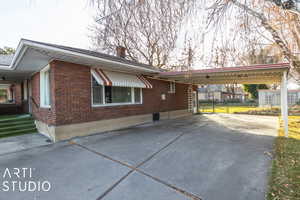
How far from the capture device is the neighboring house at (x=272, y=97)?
19.1 m

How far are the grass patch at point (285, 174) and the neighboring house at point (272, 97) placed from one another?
1781cm

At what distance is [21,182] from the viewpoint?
3070 mm

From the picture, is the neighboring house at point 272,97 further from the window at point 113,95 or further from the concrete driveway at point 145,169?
the window at point 113,95

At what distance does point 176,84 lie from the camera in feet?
44.1

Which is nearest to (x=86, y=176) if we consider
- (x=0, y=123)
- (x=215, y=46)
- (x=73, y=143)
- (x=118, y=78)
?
(x=73, y=143)

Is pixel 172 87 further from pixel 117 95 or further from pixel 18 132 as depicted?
pixel 18 132

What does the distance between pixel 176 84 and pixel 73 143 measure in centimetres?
1003

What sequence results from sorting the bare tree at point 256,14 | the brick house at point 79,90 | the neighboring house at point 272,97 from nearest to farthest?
the bare tree at point 256,14, the brick house at point 79,90, the neighboring house at point 272,97

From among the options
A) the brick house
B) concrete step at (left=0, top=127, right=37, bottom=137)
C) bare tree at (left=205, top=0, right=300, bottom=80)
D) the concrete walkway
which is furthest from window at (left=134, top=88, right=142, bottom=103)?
bare tree at (left=205, top=0, right=300, bottom=80)

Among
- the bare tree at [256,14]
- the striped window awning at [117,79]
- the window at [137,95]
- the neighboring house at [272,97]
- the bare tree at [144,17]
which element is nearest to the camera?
the bare tree at [144,17]

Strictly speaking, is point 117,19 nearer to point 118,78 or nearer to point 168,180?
point 168,180

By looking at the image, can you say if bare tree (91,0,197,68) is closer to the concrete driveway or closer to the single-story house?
the single-story house

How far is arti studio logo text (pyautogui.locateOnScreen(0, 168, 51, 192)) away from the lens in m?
2.84

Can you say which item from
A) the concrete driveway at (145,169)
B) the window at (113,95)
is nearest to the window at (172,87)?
the window at (113,95)
